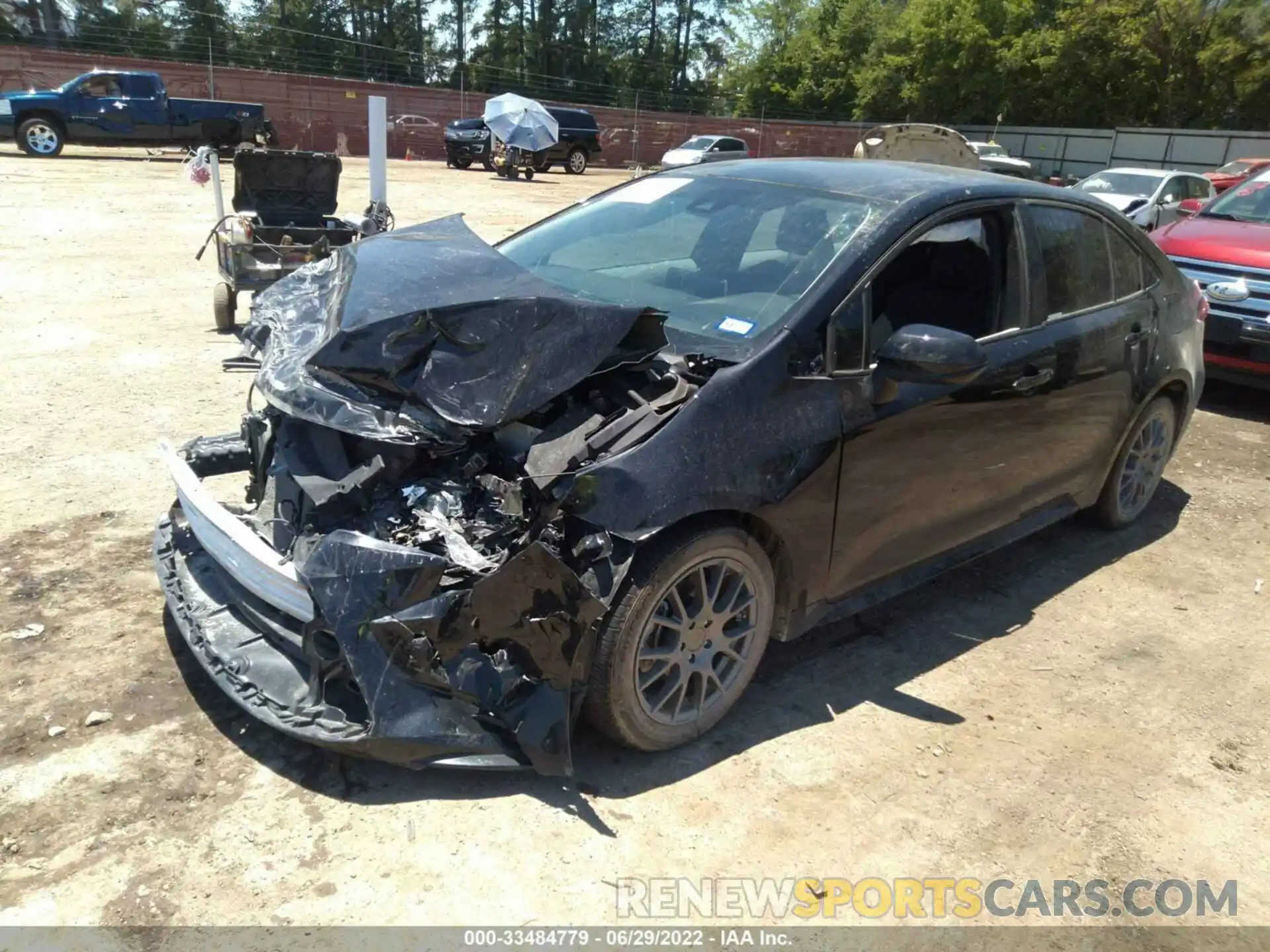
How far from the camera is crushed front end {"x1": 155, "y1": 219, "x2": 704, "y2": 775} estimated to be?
253 cm

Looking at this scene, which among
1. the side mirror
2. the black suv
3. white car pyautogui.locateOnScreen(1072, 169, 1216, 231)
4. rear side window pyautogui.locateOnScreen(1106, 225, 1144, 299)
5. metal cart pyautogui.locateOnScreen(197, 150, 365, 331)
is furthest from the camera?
the black suv

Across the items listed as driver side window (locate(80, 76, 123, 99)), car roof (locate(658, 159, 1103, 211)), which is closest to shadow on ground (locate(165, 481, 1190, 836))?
car roof (locate(658, 159, 1103, 211))

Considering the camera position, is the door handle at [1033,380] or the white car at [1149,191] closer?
the door handle at [1033,380]

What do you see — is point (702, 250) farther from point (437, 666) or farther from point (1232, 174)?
point (1232, 174)

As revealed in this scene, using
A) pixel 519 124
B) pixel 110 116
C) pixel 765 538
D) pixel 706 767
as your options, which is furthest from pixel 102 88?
pixel 706 767

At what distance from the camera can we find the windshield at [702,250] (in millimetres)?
3215

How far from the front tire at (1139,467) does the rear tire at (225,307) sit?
6.72 m

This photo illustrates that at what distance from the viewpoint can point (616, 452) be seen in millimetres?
2684

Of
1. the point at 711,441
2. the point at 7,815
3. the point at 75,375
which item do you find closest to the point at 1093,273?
the point at 711,441

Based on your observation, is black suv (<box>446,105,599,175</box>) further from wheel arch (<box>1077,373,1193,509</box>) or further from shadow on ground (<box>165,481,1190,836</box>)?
shadow on ground (<box>165,481,1190,836</box>)

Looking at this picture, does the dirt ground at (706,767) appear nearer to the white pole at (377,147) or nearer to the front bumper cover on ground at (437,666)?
the front bumper cover on ground at (437,666)

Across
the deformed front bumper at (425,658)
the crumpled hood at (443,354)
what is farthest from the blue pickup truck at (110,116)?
the deformed front bumper at (425,658)

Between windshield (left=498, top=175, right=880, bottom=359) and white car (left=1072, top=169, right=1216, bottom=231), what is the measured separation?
43.3 ft

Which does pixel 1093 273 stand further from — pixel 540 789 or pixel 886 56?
pixel 886 56
